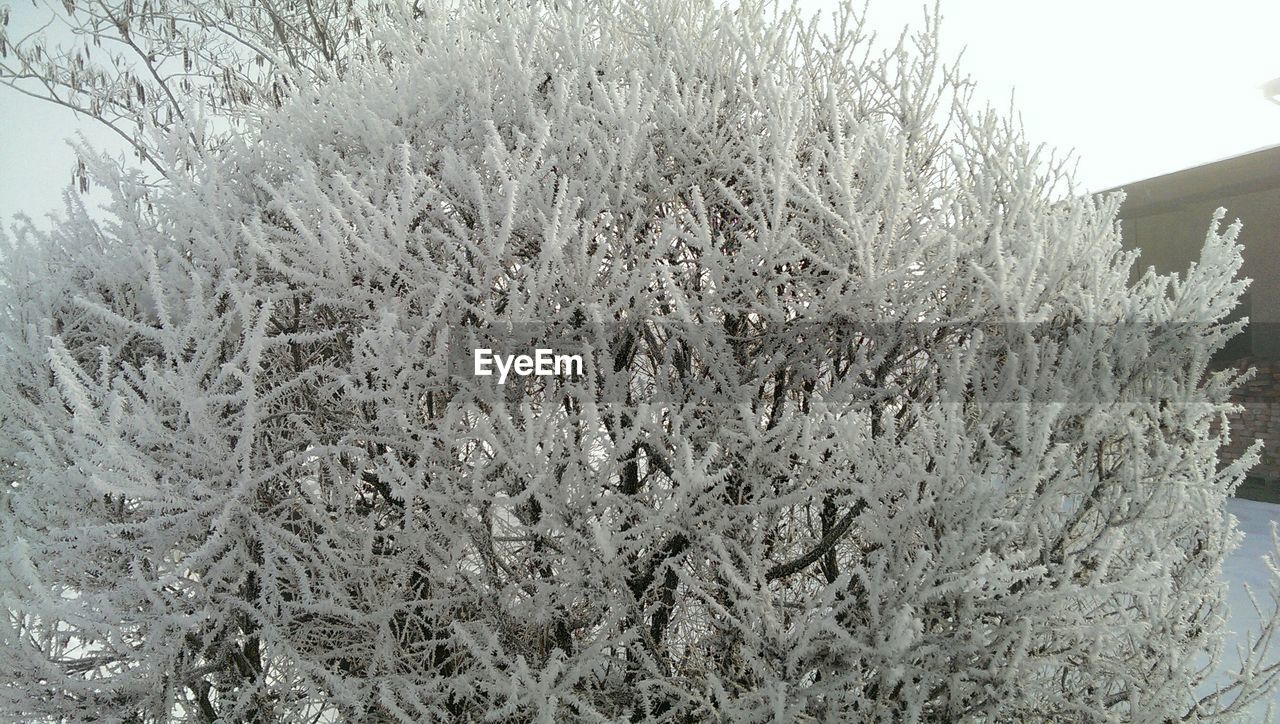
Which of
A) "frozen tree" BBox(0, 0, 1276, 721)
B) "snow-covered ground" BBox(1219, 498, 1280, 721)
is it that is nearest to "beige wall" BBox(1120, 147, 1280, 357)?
"snow-covered ground" BBox(1219, 498, 1280, 721)

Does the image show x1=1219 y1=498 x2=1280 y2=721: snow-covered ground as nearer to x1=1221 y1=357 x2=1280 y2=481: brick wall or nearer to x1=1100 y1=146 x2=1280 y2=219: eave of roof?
x1=1221 y1=357 x2=1280 y2=481: brick wall

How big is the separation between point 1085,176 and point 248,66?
9721 mm

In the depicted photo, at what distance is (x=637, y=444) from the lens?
9.11 feet

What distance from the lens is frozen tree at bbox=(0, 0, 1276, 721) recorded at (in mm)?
2451

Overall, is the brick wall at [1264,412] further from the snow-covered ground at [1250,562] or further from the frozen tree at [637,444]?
the frozen tree at [637,444]

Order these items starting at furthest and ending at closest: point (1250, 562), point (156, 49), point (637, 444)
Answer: point (156, 49)
point (1250, 562)
point (637, 444)

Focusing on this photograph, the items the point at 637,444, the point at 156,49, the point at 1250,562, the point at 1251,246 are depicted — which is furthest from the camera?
the point at 1251,246

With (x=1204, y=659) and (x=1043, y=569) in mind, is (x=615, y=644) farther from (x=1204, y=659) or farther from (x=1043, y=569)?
(x=1204, y=659)

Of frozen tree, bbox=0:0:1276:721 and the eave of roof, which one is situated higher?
the eave of roof

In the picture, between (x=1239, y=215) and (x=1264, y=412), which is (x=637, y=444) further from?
(x=1239, y=215)

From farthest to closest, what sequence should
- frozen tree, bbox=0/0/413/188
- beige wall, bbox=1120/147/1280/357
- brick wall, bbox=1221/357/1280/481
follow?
beige wall, bbox=1120/147/1280/357
brick wall, bbox=1221/357/1280/481
frozen tree, bbox=0/0/413/188

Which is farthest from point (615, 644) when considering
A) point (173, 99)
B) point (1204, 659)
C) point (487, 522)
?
point (173, 99)

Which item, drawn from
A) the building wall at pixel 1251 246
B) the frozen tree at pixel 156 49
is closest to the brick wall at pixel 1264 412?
the building wall at pixel 1251 246

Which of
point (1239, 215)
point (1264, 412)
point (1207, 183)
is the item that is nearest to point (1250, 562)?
point (1264, 412)
